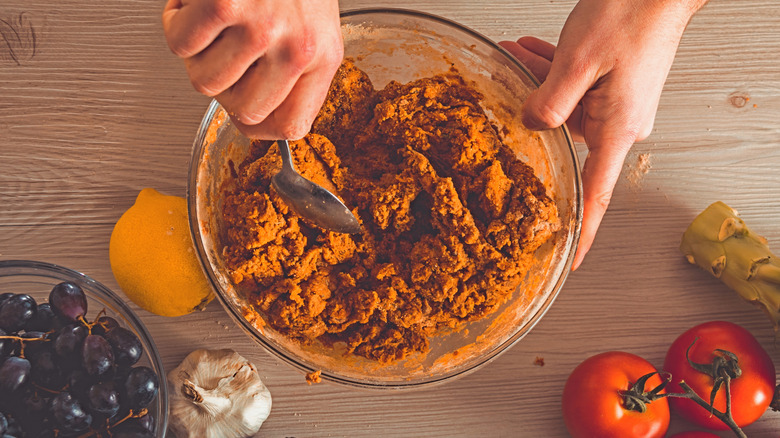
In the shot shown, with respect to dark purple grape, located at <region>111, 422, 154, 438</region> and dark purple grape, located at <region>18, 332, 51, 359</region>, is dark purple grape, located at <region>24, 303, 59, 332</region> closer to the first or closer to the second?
dark purple grape, located at <region>18, 332, 51, 359</region>

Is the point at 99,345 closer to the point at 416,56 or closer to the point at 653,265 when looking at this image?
the point at 416,56

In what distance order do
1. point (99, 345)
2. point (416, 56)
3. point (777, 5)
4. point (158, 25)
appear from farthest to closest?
1. point (777, 5)
2. point (158, 25)
3. point (416, 56)
4. point (99, 345)

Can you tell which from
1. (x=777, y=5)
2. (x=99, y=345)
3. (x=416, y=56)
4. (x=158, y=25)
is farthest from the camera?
(x=777, y=5)

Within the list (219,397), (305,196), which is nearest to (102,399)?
(219,397)

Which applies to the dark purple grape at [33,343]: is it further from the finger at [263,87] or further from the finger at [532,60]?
the finger at [532,60]

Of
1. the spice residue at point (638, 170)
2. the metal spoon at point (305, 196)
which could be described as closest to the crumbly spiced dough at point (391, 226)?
the metal spoon at point (305, 196)

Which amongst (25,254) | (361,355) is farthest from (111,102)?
(361,355)
